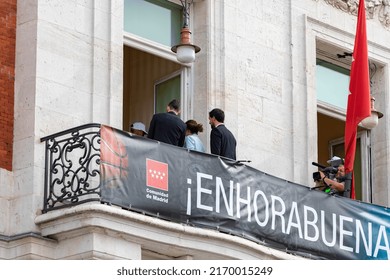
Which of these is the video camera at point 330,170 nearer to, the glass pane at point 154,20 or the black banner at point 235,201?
the black banner at point 235,201

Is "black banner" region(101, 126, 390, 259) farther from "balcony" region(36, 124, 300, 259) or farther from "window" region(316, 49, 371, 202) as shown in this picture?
"window" region(316, 49, 371, 202)

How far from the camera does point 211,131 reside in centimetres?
1931

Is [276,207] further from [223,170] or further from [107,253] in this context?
[107,253]

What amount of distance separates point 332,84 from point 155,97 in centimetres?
326

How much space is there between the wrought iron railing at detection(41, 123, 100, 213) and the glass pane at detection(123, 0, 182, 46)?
89.0 inches

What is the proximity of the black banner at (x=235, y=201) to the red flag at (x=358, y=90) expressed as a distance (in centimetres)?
106

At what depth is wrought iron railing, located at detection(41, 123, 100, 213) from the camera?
17141 mm

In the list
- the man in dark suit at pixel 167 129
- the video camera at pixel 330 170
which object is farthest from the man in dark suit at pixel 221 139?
the video camera at pixel 330 170

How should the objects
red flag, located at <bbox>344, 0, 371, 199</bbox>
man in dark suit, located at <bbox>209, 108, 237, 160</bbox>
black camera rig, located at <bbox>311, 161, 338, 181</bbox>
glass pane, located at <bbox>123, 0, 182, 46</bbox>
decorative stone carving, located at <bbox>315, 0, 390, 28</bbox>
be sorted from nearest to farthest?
man in dark suit, located at <bbox>209, 108, 237, 160</bbox>
glass pane, located at <bbox>123, 0, 182, 46</bbox>
black camera rig, located at <bbox>311, 161, 338, 181</bbox>
red flag, located at <bbox>344, 0, 371, 199</bbox>
decorative stone carving, located at <bbox>315, 0, 390, 28</bbox>

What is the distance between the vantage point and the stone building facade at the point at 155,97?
1731cm

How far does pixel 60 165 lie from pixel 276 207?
9.36 ft

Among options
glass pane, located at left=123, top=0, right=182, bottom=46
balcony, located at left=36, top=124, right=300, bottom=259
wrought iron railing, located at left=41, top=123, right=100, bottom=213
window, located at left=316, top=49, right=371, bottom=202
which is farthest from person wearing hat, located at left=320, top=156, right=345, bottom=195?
wrought iron railing, located at left=41, top=123, right=100, bottom=213

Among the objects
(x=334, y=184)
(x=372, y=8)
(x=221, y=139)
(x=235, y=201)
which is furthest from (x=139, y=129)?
(x=372, y=8)

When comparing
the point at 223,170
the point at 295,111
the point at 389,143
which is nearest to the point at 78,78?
the point at 223,170
